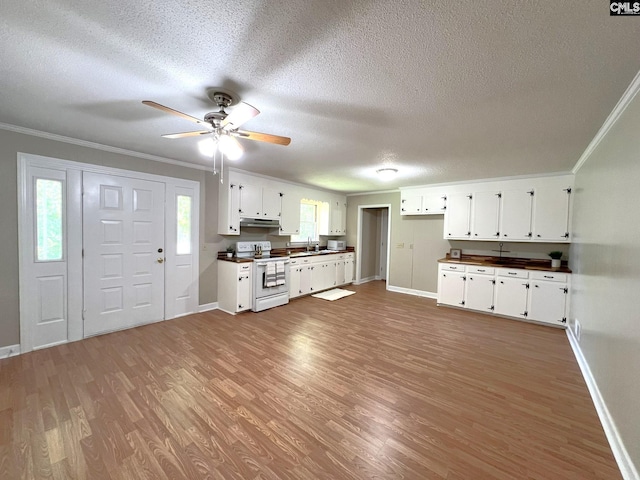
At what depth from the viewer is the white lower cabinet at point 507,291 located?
13.0 ft

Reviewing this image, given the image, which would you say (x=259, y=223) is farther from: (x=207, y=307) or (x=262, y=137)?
(x=262, y=137)

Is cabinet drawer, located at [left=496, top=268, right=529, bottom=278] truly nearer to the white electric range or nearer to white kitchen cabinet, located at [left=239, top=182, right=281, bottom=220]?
the white electric range

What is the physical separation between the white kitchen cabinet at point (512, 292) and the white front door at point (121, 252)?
5.46 meters

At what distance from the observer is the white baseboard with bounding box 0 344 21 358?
2.79 m

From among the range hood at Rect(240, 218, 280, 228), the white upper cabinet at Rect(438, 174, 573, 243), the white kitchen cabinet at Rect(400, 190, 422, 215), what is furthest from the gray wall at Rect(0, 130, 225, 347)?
the white upper cabinet at Rect(438, 174, 573, 243)

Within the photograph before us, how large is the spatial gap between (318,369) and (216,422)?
1052 mm

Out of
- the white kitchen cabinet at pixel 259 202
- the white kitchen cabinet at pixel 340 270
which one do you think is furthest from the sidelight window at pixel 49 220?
the white kitchen cabinet at pixel 340 270

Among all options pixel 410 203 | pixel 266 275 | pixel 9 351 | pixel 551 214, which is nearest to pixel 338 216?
pixel 410 203

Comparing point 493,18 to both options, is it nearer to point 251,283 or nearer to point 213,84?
point 213,84

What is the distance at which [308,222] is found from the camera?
254 inches

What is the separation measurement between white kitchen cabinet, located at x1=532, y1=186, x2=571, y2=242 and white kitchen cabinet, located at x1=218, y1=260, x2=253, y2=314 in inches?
190

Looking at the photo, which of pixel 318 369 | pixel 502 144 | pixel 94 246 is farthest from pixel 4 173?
pixel 502 144

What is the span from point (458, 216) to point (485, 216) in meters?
0.44

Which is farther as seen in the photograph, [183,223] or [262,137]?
[183,223]
